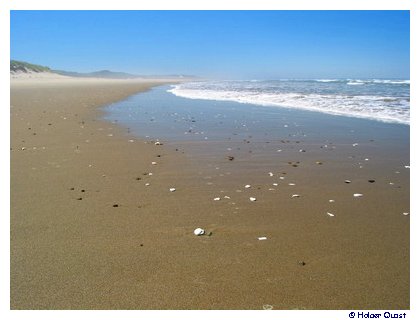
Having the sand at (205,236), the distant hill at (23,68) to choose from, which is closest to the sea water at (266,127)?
the sand at (205,236)

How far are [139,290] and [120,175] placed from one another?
356cm

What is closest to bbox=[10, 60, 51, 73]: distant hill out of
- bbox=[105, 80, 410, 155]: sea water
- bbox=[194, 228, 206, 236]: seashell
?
bbox=[105, 80, 410, 155]: sea water

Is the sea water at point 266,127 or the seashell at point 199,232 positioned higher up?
the sea water at point 266,127

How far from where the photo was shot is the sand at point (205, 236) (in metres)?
3.29

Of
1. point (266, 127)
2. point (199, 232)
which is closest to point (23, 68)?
point (266, 127)

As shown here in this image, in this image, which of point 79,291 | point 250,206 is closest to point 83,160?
point 250,206

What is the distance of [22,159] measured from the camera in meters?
7.61

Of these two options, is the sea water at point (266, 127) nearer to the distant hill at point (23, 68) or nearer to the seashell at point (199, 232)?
the seashell at point (199, 232)

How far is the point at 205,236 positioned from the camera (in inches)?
169

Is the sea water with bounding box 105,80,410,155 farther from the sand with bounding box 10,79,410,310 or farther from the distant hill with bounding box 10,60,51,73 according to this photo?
the distant hill with bounding box 10,60,51,73

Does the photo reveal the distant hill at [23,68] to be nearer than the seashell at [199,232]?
No

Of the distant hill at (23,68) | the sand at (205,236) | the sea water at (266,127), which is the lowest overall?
the sand at (205,236)

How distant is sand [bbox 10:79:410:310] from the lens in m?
3.29

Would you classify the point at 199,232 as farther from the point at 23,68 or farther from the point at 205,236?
the point at 23,68
